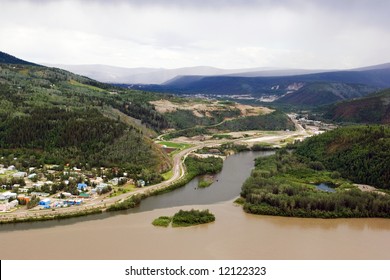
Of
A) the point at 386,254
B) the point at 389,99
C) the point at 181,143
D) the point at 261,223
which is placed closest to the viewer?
the point at 386,254

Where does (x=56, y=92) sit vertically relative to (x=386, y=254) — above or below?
above

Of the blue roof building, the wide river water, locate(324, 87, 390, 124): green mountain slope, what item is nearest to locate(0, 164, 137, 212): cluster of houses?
the blue roof building

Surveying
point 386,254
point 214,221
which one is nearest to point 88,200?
point 214,221

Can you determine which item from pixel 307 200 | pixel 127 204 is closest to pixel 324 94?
pixel 307 200

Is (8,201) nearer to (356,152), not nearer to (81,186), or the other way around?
(81,186)

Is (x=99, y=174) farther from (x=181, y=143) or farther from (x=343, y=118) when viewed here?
(x=343, y=118)
